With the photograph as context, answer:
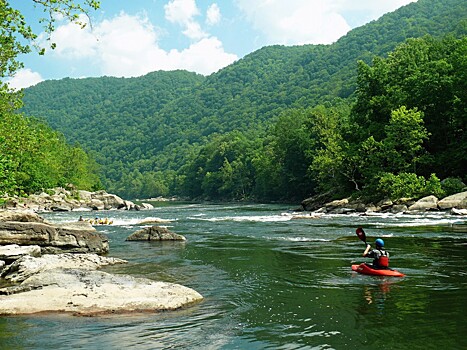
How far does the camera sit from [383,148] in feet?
161

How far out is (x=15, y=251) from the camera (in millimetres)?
16125

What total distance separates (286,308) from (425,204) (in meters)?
32.1

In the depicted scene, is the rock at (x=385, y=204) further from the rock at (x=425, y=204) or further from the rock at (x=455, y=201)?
the rock at (x=455, y=201)

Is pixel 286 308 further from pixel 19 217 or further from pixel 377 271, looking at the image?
pixel 19 217

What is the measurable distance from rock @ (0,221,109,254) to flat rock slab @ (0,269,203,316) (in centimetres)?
728

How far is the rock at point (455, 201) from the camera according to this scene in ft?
119

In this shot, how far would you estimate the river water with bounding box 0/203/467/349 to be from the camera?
7965 mm

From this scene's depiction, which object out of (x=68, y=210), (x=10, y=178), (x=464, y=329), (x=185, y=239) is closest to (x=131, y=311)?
(x=464, y=329)

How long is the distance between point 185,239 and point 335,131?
2112 inches

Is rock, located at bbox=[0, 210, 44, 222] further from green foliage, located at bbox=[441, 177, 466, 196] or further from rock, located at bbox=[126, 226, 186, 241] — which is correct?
green foliage, located at bbox=[441, 177, 466, 196]

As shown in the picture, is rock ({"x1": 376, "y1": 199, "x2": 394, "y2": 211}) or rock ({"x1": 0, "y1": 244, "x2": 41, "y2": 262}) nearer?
rock ({"x1": 0, "y1": 244, "x2": 41, "y2": 262})

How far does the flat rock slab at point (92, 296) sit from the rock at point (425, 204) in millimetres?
31727

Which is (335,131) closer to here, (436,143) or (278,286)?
(436,143)

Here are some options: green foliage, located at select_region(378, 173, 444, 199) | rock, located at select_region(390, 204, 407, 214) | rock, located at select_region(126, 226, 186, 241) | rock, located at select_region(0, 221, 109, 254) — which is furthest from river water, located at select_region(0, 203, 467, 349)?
green foliage, located at select_region(378, 173, 444, 199)
